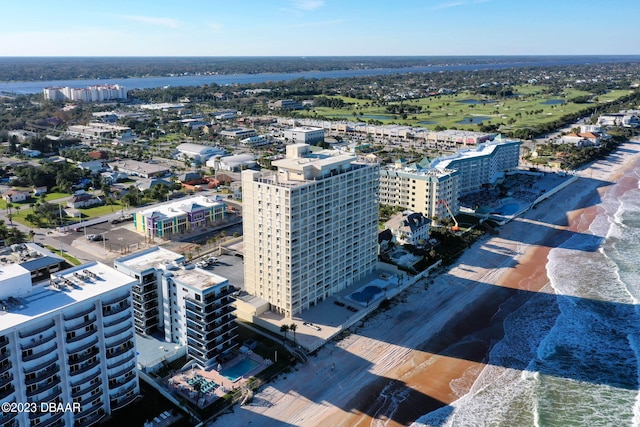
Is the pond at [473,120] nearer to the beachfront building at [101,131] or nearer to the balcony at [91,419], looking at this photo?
the beachfront building at [101,131]

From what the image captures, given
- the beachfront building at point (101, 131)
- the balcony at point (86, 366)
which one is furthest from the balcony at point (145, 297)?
the beachfront building at point (101, 131)

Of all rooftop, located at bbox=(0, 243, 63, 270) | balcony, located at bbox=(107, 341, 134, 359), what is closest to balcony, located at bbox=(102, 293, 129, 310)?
balcony, located at bbox=(107, 341, 134, 359)

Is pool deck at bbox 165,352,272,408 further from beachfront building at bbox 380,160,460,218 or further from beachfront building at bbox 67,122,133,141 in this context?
beachfront building at bbox 67,122,133,141

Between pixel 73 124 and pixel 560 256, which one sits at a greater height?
pixel 73 124

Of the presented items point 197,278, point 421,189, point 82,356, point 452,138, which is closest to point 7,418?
point 82,356

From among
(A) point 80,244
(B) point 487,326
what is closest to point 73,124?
(A) point 80,244

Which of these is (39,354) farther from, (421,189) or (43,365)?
(421,189)

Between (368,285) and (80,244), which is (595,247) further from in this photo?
(80,244)
